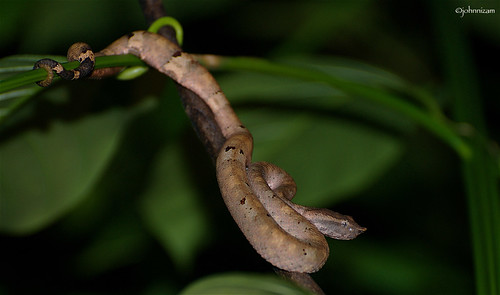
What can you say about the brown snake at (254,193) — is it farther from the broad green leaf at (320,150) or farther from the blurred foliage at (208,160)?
the broad green leaf at (320,150)

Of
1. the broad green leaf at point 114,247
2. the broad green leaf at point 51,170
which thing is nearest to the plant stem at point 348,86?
the broad green leaf at point 51,170

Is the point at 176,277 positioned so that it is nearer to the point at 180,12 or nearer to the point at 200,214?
the point at 200,214

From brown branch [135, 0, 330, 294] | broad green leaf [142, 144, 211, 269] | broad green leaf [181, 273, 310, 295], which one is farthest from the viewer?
broad green leaf [142, 144, 211, 269]

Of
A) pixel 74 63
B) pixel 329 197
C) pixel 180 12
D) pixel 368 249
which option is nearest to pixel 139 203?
pixel 329 197

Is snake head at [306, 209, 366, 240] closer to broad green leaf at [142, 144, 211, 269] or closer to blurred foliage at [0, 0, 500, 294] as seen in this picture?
blurred foliage at [0, 0, 500, 294]

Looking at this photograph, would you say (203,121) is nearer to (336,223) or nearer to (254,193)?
(254,193)

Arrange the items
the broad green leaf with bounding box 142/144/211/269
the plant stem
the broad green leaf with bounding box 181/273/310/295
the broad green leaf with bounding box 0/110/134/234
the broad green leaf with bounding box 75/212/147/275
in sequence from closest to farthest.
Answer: the broad green leaf with bounding box 181/273/310/295, the plant stem, the broad green leaf with bounding box 0/110/134/234, the broad green leaf with bounding box 142/144/211/269, the broad green leaf with bounding box 75/212/147/275

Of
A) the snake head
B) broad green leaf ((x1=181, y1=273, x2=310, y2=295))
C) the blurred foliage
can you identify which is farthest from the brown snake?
the blurred foliage

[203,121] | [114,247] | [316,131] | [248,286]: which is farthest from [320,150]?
[248,286]
